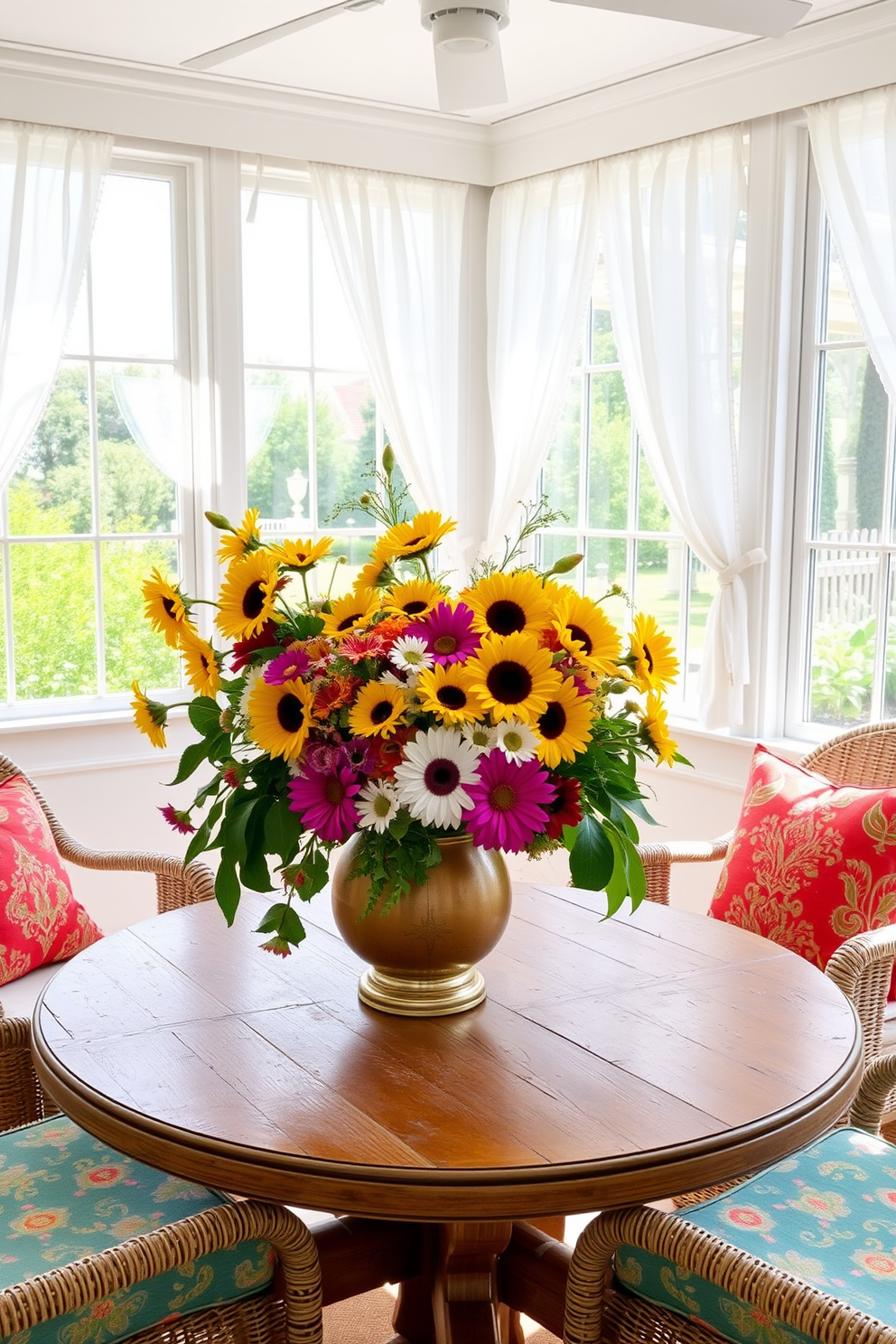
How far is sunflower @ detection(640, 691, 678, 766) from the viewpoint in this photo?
1.67m

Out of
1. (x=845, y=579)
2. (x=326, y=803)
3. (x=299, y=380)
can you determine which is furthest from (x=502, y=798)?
(x=299, y=380)

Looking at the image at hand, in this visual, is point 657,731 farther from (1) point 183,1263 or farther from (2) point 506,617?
(1) point 183,1263

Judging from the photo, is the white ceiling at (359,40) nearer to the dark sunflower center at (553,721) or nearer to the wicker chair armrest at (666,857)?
the wicker chair armrest at (666,857)

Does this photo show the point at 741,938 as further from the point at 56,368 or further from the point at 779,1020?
the point at 56,368

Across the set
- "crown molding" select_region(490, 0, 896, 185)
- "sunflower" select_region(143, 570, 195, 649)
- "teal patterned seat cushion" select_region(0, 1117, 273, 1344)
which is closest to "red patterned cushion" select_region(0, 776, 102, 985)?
"teal patterned seat cushion" select_region(0, 1117, 273, 1344)

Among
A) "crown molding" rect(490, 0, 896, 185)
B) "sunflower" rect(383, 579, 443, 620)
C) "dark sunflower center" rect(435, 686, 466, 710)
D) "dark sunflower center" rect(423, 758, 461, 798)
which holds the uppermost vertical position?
"crown molding" rect(490, 0, 896, 185)

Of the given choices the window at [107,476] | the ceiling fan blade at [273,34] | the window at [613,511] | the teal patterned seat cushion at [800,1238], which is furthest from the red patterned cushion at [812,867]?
the window at [107,476]

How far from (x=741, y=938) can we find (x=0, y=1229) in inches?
46.5

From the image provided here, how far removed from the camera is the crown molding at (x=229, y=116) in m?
3.61

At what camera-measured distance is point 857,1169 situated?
1804mm

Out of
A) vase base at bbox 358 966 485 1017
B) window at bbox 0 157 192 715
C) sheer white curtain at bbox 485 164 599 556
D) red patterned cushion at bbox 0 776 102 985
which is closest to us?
vase base at bbox 358 966 485 1017

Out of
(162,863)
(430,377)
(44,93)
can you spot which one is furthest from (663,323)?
(162,863)

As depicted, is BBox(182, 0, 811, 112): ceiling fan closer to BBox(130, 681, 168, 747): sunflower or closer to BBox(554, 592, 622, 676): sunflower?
BBox(554, 592, 622, 676): sunflower

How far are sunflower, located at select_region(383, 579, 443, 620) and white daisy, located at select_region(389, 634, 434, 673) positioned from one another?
0.20 ft
